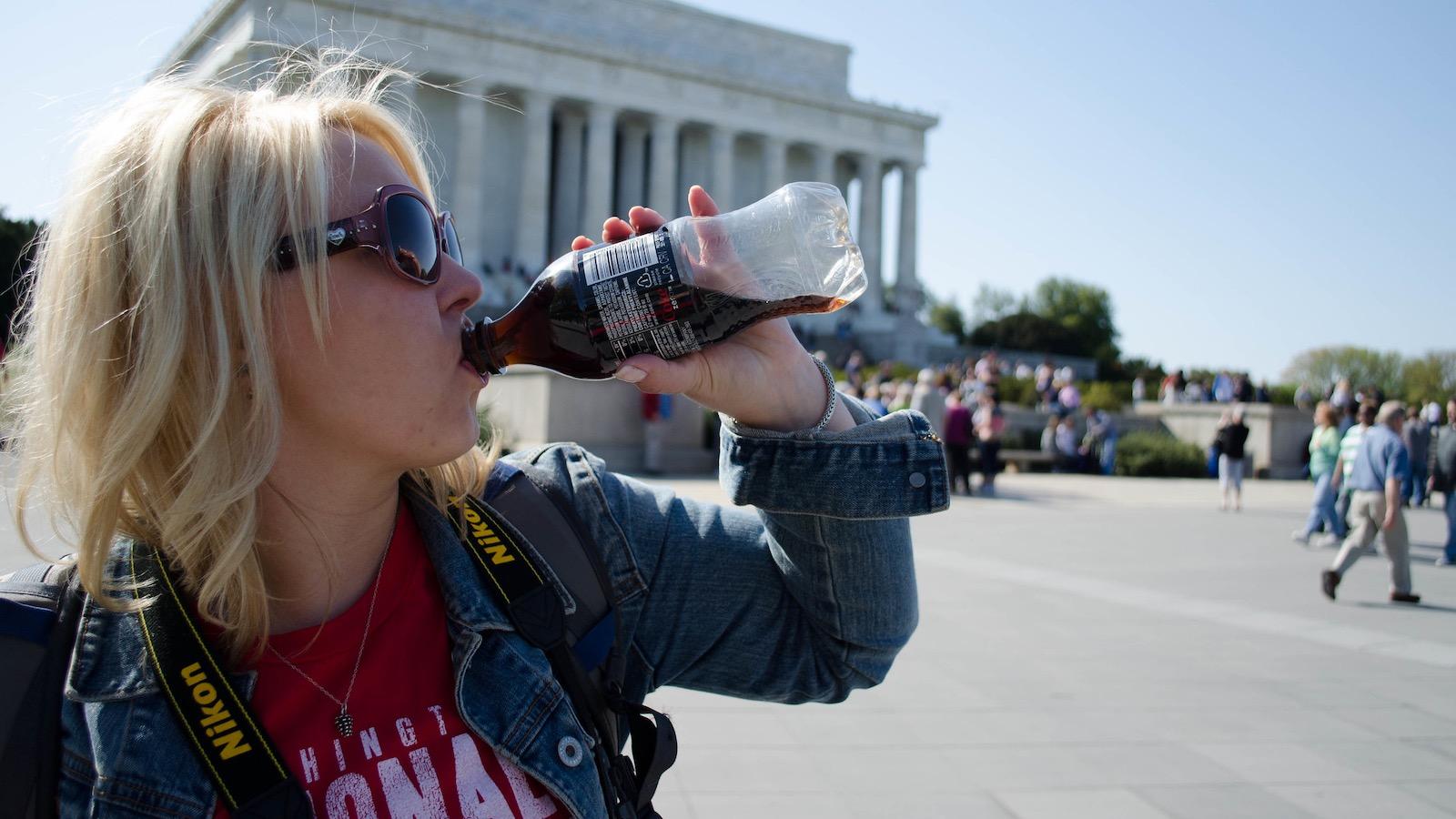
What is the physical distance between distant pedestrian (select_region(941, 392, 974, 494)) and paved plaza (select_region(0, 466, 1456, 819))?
6669 mm

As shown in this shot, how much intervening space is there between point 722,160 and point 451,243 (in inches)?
1965

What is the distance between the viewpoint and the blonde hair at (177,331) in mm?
1521

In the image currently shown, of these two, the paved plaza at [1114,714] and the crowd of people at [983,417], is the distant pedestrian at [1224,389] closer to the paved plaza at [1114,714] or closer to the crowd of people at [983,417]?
the crowd of people at [983,417]

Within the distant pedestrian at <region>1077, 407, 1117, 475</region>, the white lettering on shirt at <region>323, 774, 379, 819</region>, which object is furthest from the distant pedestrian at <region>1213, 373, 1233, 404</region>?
the white lettering on shirt at <region>323, 774, 379, 819</region>

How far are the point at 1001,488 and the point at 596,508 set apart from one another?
16.1 meters

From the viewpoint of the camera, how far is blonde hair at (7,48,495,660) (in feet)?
4.99

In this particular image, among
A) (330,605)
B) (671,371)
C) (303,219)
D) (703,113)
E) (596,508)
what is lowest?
(330,605)

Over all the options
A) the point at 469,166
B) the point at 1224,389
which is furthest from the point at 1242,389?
the point at 469,166

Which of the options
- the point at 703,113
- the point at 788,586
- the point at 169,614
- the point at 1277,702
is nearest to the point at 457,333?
the point at 169,614

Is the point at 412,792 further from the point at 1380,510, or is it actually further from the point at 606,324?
the point at 1380,510

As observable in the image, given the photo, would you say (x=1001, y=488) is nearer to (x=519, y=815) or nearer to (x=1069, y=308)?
(x=519, y=815)

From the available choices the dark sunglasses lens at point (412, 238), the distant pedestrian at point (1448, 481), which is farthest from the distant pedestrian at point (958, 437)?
the dark sunglasses lens at point (412, 238)

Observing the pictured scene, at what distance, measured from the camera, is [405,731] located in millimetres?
1521

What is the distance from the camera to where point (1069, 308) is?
87562mm
